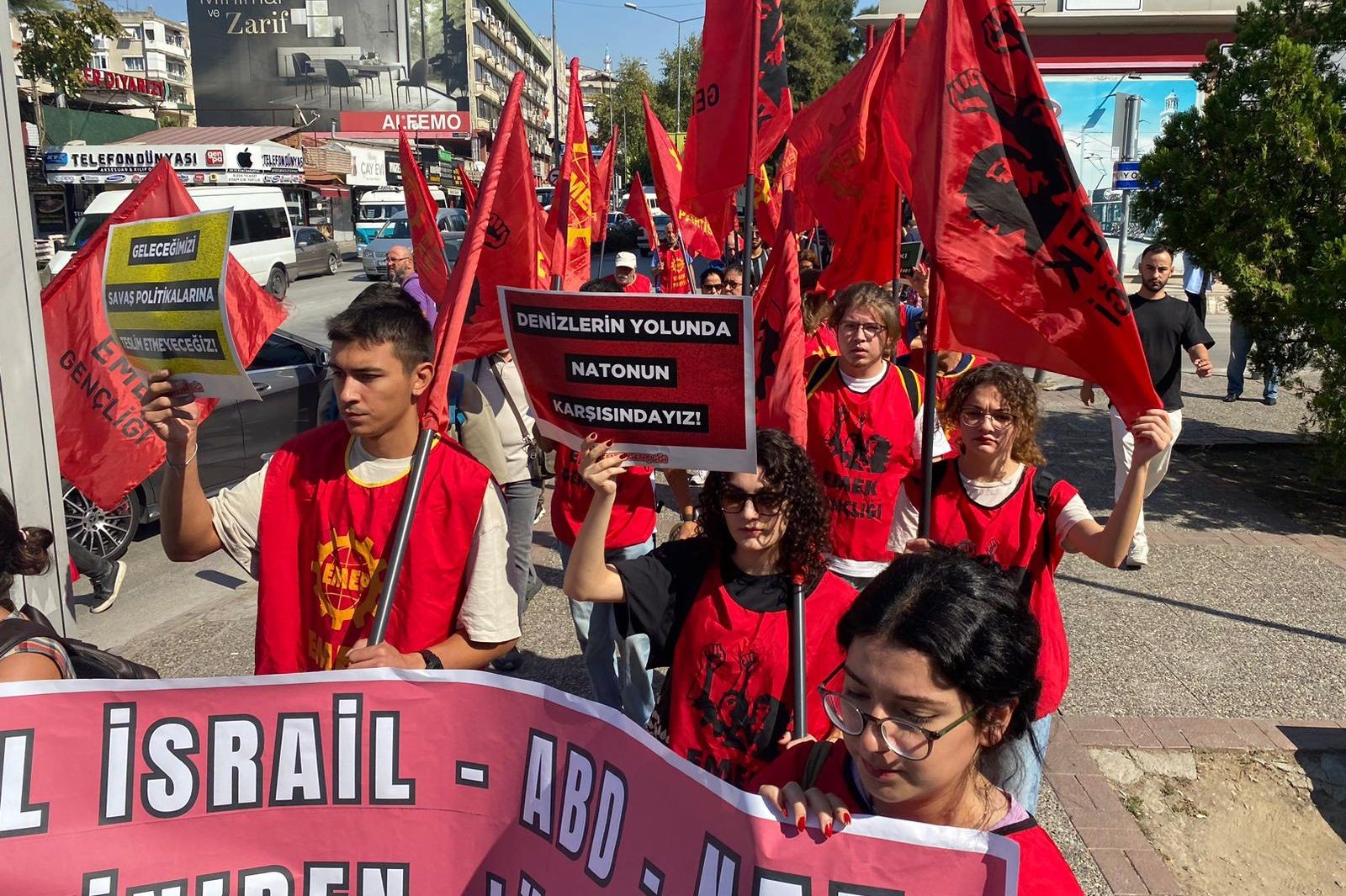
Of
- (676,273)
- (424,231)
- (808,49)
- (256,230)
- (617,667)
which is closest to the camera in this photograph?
(617,667)

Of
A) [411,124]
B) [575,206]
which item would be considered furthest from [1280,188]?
[411,124]

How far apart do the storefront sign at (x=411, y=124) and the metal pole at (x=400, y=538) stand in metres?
61.8

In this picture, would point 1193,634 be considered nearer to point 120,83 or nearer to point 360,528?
point 360,528

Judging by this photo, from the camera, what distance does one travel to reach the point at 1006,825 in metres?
1.63

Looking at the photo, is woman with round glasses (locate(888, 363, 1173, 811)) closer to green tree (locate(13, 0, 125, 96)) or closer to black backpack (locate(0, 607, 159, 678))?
black backpack (locate(0, 607, 159, 678))

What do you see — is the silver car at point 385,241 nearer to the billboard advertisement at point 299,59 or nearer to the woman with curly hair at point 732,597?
the woman with curly hair at point 732,597

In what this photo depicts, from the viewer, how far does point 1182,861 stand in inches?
143

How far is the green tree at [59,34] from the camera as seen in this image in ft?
91.2

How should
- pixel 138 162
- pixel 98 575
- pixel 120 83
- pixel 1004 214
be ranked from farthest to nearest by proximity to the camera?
pixel 120 83 → pixel 138 162 → pixel 98 575 → pixel 1004 214

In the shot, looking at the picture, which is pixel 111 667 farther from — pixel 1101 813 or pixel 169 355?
pixel 1101 813

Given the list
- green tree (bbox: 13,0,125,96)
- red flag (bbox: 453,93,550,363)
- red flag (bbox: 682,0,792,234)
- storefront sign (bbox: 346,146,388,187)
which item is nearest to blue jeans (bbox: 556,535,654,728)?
red flag (bbox: 453,93,550,363)

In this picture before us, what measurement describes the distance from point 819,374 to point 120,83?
60.1 m

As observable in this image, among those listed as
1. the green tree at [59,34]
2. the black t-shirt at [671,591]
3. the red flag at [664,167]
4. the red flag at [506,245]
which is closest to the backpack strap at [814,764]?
the black t-shirt at [671,591]

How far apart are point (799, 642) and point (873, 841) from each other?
2.58ft
